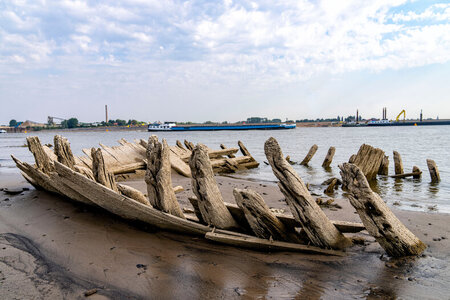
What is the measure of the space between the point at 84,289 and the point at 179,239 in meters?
1.34

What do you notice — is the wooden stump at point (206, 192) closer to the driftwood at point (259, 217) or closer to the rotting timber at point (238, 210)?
the rotting timber at point (238, 210)

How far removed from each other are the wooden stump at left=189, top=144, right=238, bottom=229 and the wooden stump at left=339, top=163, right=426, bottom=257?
1478 mm

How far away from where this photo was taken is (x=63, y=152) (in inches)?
239

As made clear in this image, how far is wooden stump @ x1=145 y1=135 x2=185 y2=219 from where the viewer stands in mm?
3943

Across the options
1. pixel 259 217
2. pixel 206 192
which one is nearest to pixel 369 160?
pixel 259 217

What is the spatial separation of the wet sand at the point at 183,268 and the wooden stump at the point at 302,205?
23 centimetres

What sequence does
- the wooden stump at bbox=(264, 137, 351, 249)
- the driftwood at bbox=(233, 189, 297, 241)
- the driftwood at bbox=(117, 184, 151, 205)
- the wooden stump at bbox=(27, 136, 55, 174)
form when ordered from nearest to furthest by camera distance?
the wooden stump at bbox=(264, 137, 351, 249) < the driftwood at bbox=(233, 189, 297, 241) < the driftwood at bbox=(117, 184, 151, 205) < the wooden stump at bbox=(27, 136, 55, 174)

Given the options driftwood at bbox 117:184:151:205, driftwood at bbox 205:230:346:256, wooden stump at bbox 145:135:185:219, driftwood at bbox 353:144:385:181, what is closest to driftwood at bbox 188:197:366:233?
driftwood at bbox 205:230:346:256

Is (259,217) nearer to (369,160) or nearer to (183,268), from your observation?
(183,268)

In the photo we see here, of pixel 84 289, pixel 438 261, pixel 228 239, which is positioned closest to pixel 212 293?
pixel 228 239

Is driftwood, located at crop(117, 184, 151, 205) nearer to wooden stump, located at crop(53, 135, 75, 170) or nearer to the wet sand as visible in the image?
the wet sand

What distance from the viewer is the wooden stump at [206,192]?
375 centimetres

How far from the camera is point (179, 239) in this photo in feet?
13.2

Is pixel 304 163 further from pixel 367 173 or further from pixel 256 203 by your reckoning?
pixel 256 203
